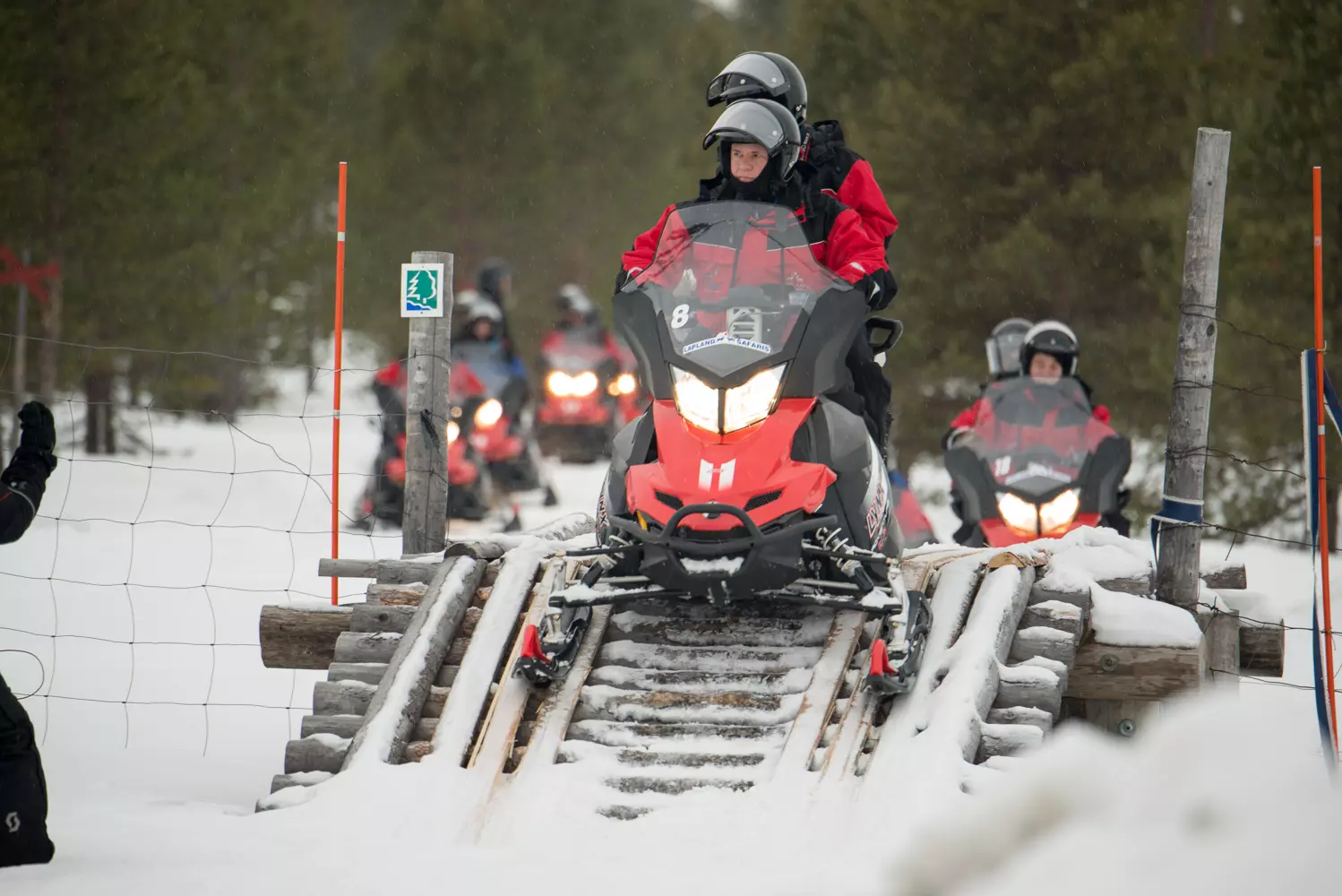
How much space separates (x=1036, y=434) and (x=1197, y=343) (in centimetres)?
237

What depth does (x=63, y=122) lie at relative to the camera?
16.1m

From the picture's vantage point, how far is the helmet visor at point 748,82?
260 inches

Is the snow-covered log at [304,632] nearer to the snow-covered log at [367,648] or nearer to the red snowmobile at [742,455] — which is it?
the snow-covered log at [367,648]

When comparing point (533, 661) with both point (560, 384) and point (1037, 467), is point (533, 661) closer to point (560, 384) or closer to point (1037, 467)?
point (1037, 467)

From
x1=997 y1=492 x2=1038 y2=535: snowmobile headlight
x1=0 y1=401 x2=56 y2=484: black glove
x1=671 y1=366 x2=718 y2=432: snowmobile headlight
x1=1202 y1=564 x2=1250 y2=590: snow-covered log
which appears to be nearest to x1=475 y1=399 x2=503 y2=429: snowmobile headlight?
x1=997 y1=492 x2=1038 y2=535: snowmobile headlight

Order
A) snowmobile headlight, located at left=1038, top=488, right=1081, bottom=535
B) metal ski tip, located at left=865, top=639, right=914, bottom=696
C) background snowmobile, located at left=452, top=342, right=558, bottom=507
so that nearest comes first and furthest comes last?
1. metal ski tip, located at left=865, top=639, right=914, bottom=696
2. snowmobile headlight, located at left=1038, top=488, right=1081, bottom=535
3. background snowmobile, located at left=452, top=342, right=558, bottom=507

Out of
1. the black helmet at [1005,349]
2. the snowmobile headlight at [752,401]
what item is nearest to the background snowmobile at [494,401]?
the black helmet at [1005,349]

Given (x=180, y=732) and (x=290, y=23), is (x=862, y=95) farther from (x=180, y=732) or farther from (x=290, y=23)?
(x=180, y=732)

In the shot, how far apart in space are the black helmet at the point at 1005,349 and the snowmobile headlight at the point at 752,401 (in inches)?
219

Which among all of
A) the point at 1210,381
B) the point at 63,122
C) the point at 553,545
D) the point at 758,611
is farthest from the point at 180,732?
the point at 63,122

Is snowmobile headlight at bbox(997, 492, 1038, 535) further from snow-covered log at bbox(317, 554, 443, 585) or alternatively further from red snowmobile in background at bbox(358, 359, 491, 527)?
red snowmobile in background at bbox(358, 359, 491, 527)

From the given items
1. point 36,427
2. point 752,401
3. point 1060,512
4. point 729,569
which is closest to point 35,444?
point 36,427

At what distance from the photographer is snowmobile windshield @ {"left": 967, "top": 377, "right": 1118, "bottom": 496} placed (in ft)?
26.9

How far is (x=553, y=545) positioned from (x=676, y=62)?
97.4ft
